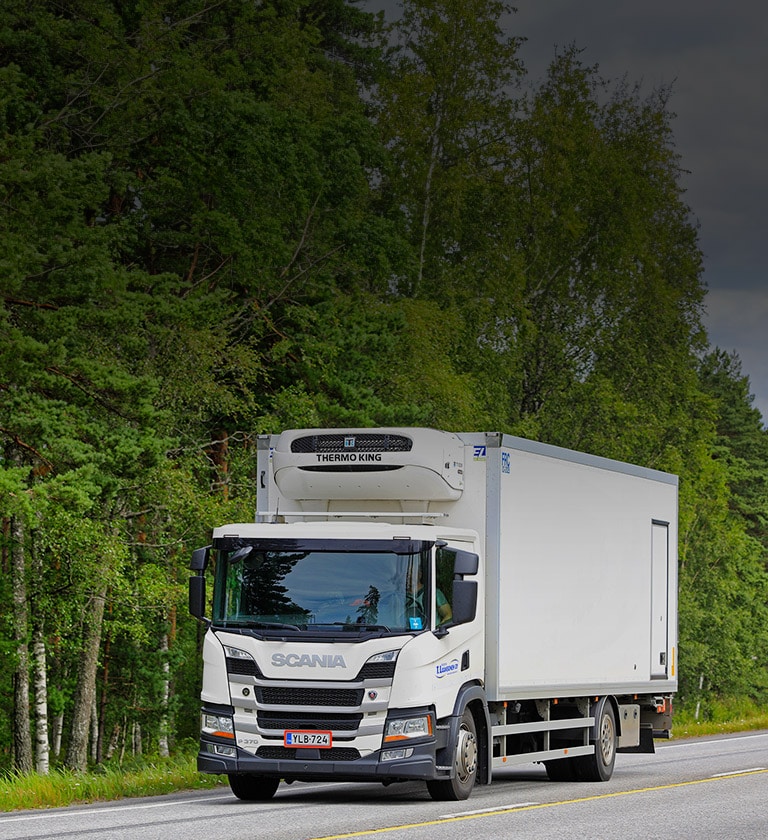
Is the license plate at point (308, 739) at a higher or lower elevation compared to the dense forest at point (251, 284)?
lower

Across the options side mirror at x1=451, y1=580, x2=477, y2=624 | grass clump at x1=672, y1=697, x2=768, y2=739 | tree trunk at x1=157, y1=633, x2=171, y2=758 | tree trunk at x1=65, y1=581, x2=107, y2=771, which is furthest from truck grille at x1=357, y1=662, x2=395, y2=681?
tree trunk at x1=157, y1=633, x2=171, y2=758

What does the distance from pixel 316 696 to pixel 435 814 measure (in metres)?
1.48

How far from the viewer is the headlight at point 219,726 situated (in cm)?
1365

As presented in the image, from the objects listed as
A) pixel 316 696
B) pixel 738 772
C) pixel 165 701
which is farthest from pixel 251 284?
pixel 316 696

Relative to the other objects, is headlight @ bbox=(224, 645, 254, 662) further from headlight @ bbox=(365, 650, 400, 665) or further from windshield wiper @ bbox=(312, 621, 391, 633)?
headlight @ bbox=(365, 650, 400, 665)

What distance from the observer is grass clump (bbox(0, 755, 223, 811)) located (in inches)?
560

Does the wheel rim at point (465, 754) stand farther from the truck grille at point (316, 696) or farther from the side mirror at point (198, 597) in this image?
the side mirror at point (198, 597)

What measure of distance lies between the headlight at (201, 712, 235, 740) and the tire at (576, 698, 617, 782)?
5.51 metres

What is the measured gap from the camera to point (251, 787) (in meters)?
14.8

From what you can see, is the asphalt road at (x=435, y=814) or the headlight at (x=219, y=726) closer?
the asphalt road at (x=435, y=814)

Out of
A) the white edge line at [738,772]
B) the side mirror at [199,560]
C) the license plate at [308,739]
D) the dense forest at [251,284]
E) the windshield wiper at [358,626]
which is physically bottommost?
the white edge line at [738,772]

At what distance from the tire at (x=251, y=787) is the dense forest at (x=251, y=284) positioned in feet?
29.2

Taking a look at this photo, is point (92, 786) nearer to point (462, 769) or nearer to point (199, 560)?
point (199, 560)

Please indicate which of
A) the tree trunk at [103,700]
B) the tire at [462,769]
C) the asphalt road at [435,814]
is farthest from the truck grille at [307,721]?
the tree trunk at [103,700]
